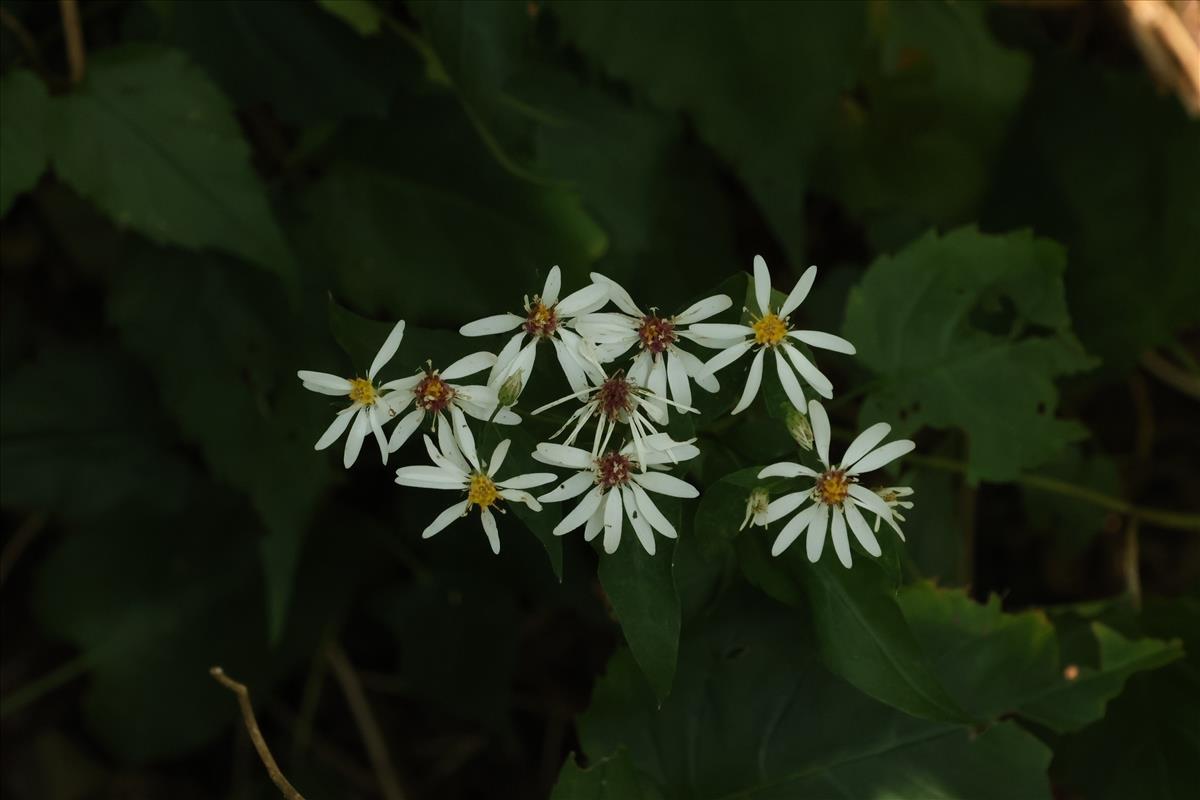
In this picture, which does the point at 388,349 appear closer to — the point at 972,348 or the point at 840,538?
the point at 840,538

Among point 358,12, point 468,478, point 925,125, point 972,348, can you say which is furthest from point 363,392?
point 925,125

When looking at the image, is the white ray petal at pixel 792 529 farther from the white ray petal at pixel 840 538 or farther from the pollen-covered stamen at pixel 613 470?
the pollen-covered stamen at pixel 613 470

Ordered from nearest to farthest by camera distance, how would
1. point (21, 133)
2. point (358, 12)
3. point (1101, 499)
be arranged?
point (21, 133) → point (358, 12) → point (1101, 499)

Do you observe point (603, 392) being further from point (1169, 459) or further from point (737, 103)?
point (1169, 459)

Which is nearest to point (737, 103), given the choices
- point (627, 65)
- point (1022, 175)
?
point (627, 65)

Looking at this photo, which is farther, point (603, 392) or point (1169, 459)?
point (1169, 459)

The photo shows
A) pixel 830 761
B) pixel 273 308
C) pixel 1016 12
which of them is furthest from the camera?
pixel 1016 12

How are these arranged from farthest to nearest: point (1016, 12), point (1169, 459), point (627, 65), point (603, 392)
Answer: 1. point (1169, 459)
2. point (1016, 12)
3. point (627, 65)
4. point (603, 392)
